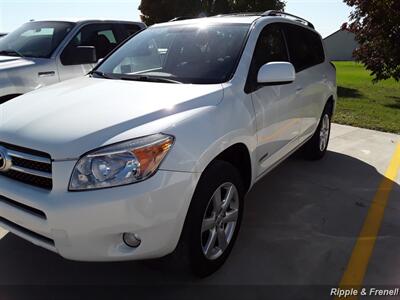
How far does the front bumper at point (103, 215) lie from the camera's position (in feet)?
7.04

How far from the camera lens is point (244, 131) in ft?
9.71

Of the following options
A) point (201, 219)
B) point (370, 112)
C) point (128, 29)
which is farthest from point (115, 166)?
point (370, 112)

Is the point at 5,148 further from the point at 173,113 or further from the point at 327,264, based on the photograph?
the point at 327,264

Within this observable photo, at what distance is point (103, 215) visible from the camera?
84.7 inches

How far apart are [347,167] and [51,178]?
4113 mm

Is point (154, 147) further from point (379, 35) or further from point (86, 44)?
point (379, 35)

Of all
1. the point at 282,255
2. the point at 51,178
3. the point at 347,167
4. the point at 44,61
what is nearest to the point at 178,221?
the point at 51,178

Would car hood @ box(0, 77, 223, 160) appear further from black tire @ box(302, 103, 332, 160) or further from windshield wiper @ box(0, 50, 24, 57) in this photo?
windshield wiper @ box(0, 50, 24, 57)

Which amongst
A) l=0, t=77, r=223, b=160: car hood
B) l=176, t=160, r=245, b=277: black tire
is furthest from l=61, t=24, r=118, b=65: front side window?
l=176, t=160, r=245, b=277: black tire

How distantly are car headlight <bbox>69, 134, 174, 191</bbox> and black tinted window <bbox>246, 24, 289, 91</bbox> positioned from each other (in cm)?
122

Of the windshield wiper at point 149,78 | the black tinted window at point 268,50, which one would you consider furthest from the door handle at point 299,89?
the windshield wiper at point 149,78

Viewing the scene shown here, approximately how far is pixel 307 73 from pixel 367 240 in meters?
1.99

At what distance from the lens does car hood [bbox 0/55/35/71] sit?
5023 millimetres

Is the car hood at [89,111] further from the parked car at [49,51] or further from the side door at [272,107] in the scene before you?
the parked car at [49,51]
